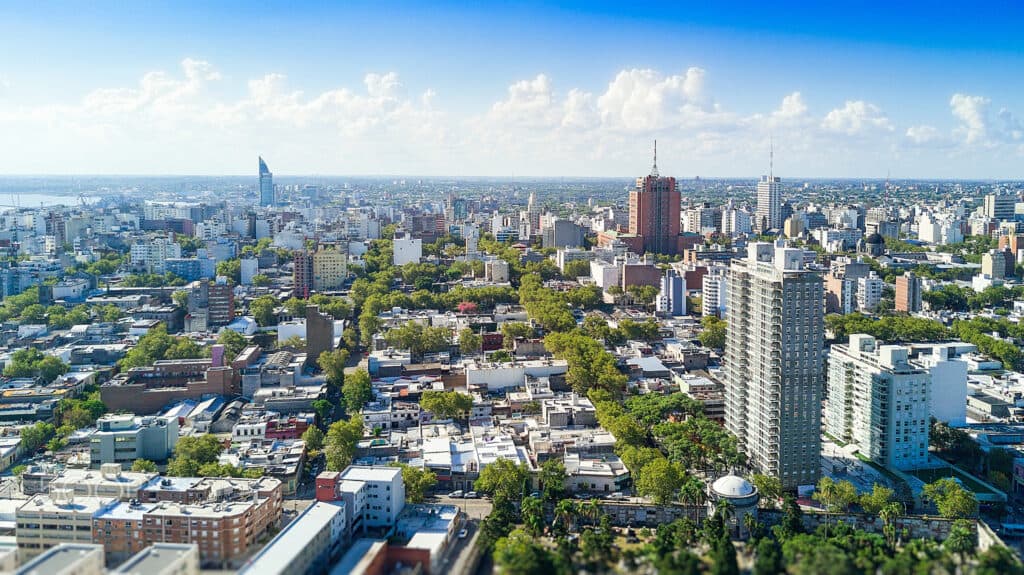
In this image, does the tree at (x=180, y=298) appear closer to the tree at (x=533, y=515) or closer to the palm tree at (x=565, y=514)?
the tree at (x=533, y=515)

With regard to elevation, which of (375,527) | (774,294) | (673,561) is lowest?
(375,527)

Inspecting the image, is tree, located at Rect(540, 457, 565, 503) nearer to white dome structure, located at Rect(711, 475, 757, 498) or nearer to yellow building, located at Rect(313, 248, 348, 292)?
white dome structure, located at Rect(711, 475, 757, 498)

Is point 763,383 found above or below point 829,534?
above

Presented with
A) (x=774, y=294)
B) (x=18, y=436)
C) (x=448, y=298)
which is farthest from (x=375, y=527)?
(x=448, y=298)

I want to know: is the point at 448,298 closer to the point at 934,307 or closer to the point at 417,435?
the point at 417,435

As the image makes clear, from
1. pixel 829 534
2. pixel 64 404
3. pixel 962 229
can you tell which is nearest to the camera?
pixel 829 534

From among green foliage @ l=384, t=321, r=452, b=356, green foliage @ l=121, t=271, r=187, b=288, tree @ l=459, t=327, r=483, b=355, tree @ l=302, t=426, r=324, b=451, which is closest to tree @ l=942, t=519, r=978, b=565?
tree @ l=302, t=426, r=324, b=451

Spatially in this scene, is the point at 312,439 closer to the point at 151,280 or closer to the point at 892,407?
the point at 892,407
